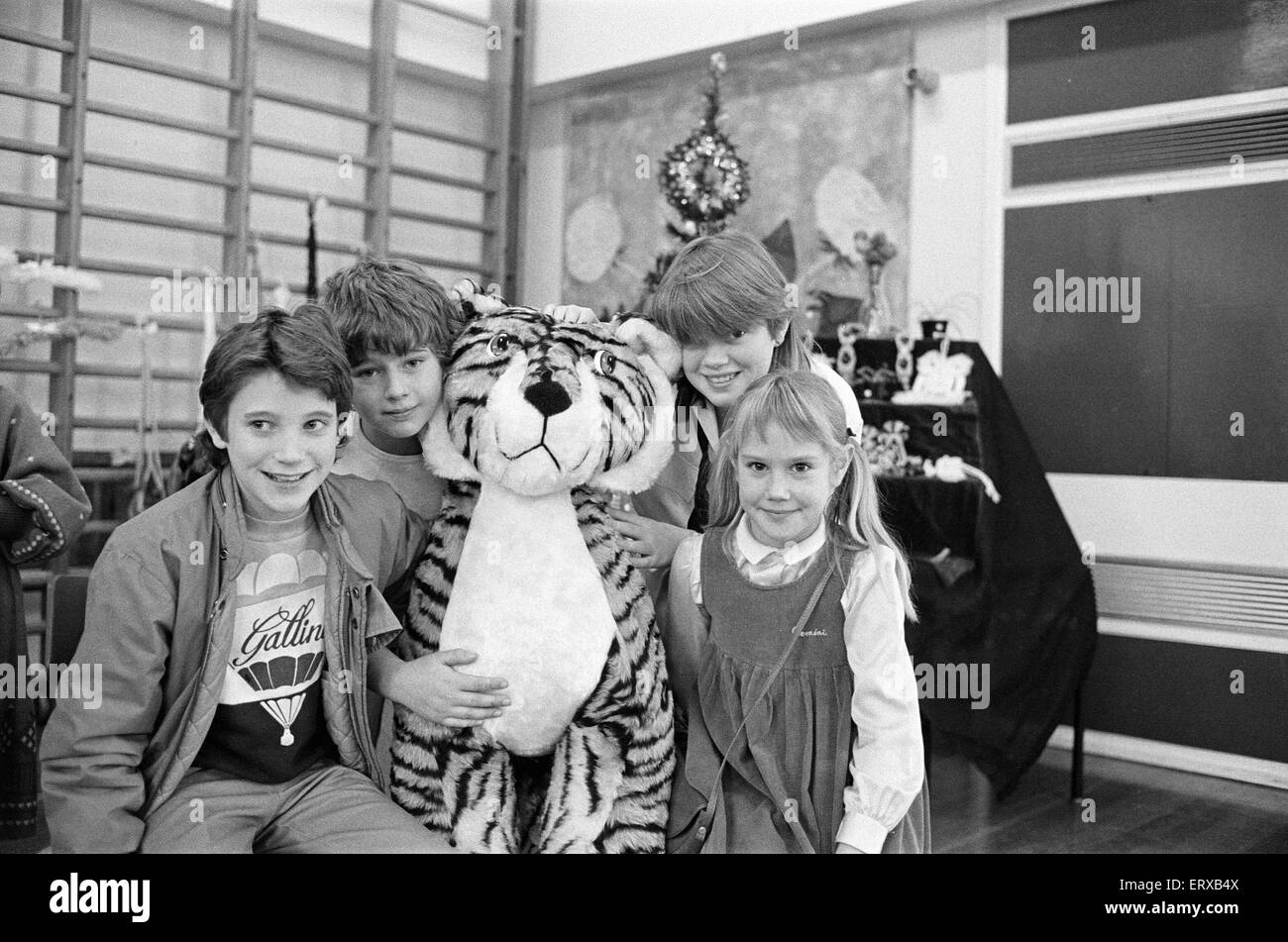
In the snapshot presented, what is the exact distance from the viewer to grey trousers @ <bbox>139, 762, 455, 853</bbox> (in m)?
1.24

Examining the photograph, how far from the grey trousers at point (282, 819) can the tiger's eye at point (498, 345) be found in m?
0.59

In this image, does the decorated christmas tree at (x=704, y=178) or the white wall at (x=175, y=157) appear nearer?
the decorated christmas tree at (x=704, y=178)

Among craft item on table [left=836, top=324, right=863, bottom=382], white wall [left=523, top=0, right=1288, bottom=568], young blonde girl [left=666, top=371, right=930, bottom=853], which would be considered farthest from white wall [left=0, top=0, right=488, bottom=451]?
young blonde girl [left=666, top=371, right=930, bottom=853]

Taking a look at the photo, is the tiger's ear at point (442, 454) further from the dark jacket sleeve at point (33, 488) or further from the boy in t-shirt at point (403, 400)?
the dark jacket sleeve at point (33, 488)

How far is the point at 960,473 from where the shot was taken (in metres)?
2.99

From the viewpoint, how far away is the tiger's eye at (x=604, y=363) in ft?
4.52

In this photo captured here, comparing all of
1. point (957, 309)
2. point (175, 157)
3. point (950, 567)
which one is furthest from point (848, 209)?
point (175, 157)

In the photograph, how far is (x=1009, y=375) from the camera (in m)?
3.78

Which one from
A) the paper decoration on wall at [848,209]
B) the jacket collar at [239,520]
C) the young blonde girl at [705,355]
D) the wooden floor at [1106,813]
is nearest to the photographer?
the jacket collar at [239,520]

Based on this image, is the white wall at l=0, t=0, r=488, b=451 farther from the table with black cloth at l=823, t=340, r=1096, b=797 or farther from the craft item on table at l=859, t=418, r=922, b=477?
the table with black cloth at l=823, t=340, r=1096, b=797

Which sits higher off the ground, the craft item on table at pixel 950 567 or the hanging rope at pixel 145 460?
the hanging rope at pixel 145 460

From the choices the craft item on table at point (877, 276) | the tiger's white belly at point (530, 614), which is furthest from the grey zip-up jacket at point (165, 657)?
the craft item on table at point (877, 276)

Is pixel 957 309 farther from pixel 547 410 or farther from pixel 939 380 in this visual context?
pixel 547 410
